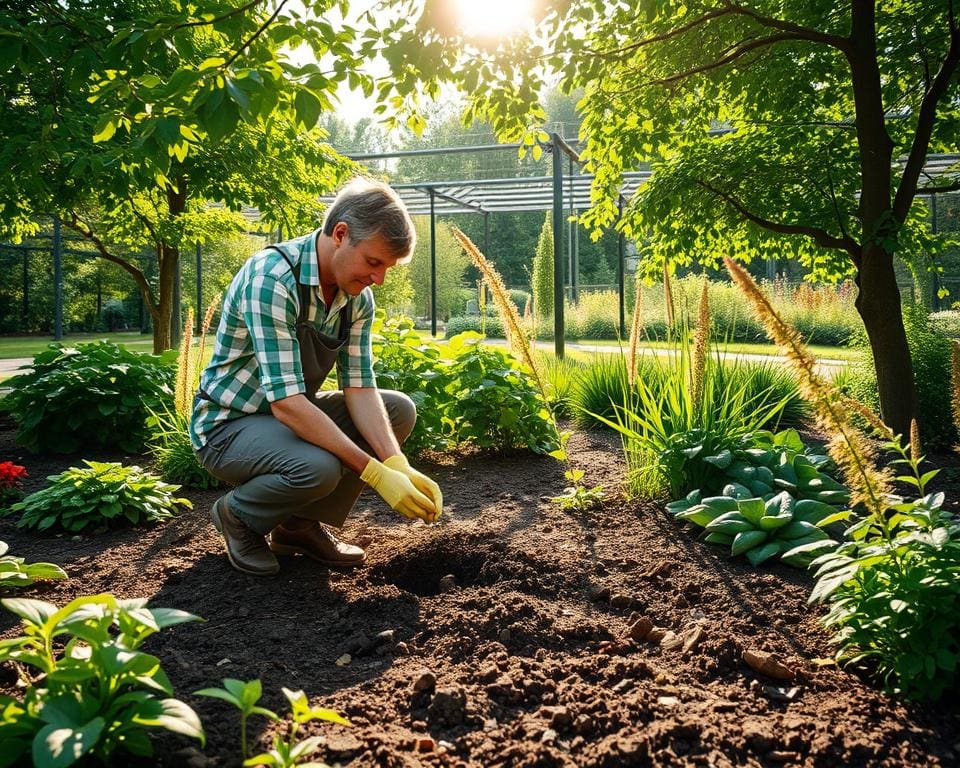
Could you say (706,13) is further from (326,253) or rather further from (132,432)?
(132,432)

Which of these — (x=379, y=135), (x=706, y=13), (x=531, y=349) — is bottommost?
(x=531, y=349)

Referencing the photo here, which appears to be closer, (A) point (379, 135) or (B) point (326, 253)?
(B) point (326, 253)

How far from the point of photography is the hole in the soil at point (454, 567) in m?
2.81

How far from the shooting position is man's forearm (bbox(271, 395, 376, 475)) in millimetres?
2633

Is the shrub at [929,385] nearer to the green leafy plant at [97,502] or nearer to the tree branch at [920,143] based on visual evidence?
the tree branch at [920,143]

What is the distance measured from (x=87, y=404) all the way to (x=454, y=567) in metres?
3.38

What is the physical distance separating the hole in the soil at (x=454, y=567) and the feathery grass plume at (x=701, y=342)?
3.81 feet

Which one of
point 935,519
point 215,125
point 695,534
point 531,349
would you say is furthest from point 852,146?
point 215,125

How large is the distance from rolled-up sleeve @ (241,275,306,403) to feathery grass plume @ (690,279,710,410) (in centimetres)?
159

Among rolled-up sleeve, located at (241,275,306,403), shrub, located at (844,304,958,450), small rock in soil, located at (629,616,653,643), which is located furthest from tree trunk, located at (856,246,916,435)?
rolled-up sleeve, located at (241,275,306,403)

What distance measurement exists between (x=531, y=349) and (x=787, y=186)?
7.68 feet

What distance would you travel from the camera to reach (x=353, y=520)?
3.71 metres

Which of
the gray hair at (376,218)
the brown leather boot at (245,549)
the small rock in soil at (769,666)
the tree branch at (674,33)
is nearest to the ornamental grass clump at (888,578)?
the small rock in soil at (769,666)

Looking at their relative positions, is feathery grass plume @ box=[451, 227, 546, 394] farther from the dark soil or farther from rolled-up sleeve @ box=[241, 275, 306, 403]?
rolled-up sleeve @ box=[241, 275, 306, 403]
